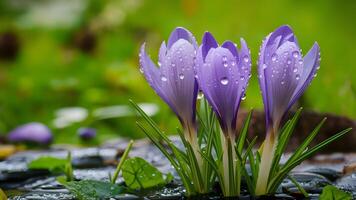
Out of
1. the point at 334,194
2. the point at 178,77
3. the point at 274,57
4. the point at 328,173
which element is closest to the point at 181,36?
the point at 178,77

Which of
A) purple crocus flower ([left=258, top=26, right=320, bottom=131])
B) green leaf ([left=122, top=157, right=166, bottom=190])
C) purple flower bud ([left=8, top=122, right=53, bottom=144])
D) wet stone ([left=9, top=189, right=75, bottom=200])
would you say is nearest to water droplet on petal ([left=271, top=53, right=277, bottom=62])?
purple crocus flower ([left=258, top=26, right=320, bottom=131])

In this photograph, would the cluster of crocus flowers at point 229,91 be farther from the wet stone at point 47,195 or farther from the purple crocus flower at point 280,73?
the wet stone at point 47,195

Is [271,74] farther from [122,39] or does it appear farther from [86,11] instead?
[86,11]

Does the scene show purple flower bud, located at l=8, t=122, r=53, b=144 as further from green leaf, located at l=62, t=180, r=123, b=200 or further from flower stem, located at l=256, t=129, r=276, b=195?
flower stem, located at l=256, t=129, r=276, b=195

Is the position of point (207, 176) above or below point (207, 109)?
below

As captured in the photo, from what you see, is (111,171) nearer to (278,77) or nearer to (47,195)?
(47,195)

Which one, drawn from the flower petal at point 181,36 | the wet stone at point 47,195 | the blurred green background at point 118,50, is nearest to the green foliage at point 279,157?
the flower petal at point 181,36

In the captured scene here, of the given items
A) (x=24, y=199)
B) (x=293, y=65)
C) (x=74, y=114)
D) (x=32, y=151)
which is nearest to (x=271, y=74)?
(x=293, y=65)
